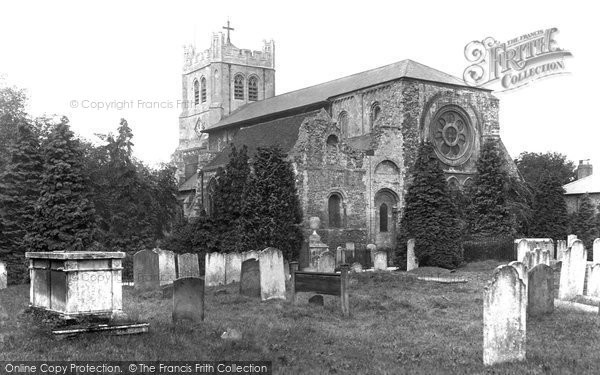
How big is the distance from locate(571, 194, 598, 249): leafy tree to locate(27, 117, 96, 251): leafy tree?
90.7 ft

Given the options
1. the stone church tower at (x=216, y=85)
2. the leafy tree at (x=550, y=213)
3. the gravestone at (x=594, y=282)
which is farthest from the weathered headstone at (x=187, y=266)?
the stone church tower at (x=216, y=85)

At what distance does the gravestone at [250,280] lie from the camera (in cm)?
1958

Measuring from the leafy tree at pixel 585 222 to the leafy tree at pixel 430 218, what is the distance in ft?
33.7

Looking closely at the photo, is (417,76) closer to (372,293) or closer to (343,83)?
(343,83)

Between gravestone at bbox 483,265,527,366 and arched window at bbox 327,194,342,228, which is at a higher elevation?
arched window at bbox 327,194,342,228

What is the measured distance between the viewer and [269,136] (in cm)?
4475

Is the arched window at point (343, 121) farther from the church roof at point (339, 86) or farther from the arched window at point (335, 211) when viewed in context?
the arched window at point (335, 211)

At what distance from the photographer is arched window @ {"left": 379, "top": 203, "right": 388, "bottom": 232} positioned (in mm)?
42272

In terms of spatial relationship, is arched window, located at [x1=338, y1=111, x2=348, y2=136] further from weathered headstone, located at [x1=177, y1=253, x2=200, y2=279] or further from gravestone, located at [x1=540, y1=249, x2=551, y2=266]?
gravestone, located at [x1=540, y1=249, x2=551, y2=266]

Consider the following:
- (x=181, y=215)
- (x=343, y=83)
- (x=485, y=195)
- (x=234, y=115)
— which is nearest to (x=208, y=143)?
(x=234, y=115)

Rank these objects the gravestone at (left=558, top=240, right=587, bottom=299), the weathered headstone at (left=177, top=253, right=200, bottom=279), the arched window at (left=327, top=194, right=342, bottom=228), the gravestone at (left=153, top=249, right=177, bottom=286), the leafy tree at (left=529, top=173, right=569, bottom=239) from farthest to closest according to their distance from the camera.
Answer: the leafy tree at (left=529, top=173, right=569, bottom=239), the arched window at (left=327, top=194, right=342, bottom=228), the weathered headstone at (left=177, top=253, right=200, bottom=279), the gravestone at (left=153, top=249, right=177, bottom=286), the gravestone at (left=558, top=240, right=587, bottom=299)

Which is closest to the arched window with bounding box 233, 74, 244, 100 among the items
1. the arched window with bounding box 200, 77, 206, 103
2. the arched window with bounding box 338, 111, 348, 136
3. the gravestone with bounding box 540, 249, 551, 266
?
the arched window with bounding box 200, 77, 206, 103

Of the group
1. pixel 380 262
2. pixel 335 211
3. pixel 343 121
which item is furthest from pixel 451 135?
pixel 380 262

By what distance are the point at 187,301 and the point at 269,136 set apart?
30.6 m
